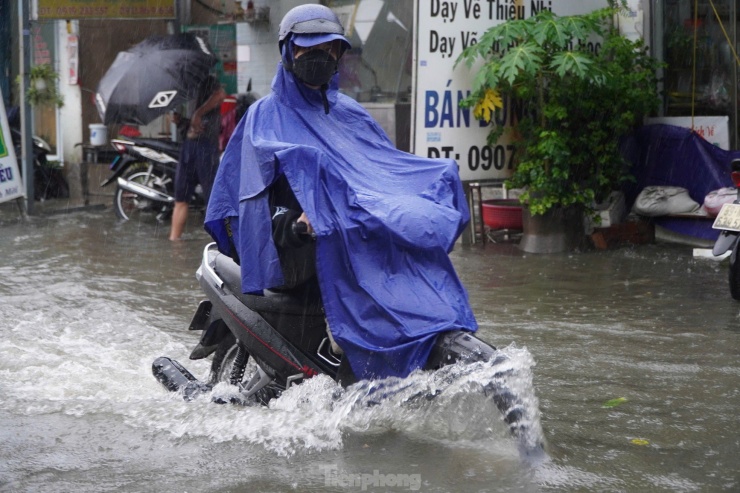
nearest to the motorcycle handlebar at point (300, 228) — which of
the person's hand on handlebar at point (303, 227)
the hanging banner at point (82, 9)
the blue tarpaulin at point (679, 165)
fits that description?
the person's hand on handlebar at point (303, 227)

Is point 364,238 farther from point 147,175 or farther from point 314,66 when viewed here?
point 147,175

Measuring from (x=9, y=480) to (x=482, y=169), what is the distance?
6237mm

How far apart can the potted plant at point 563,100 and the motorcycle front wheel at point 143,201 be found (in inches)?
172

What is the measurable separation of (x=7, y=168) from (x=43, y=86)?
1.81 metres

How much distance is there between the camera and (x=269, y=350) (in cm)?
424

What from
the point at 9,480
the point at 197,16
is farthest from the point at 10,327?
the point at 197,16

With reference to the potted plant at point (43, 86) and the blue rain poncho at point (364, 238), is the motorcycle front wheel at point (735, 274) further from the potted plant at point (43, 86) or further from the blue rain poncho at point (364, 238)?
the potted plant at point (43, 86)

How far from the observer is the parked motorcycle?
14.0 metres

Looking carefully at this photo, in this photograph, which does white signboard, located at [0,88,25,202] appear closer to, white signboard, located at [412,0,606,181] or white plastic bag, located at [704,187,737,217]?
white signboard, located at [412,0,606,181]

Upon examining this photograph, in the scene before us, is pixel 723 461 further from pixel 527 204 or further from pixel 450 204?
pixel 527 204

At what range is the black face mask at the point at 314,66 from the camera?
419 centimetres

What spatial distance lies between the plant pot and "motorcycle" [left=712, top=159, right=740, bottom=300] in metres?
2.19

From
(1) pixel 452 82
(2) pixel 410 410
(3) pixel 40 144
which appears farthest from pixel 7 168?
(2) pixel 410 410

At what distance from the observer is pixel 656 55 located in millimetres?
10086
